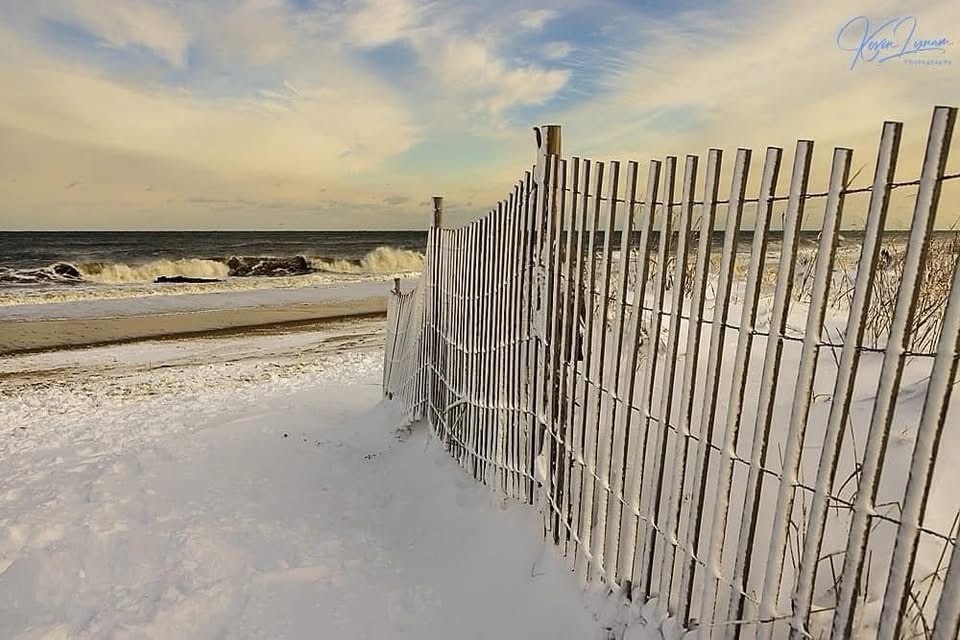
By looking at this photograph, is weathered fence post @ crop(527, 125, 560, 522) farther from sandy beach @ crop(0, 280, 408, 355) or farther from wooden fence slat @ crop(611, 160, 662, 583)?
sandy beach @ crop(0, 280, 408, 355)

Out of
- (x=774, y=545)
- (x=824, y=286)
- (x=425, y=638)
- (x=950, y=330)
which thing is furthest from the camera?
(x=425, y=638)

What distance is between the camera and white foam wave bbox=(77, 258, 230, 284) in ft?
105

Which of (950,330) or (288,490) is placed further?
(288,490)

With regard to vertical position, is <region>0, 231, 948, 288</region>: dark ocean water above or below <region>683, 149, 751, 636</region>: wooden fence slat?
below

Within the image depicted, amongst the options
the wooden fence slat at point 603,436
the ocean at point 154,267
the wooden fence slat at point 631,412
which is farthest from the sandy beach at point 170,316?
the wooden fence slat at point 631,412

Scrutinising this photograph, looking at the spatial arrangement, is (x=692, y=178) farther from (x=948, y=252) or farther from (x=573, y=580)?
(x=948, y=252)

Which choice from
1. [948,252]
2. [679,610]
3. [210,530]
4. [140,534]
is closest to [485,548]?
[679,610]

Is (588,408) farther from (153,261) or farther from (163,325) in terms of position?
(153,261)

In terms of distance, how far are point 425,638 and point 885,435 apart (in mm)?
2353

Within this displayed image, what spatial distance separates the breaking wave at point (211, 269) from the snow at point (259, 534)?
25.7 m

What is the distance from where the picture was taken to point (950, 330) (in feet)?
4.53

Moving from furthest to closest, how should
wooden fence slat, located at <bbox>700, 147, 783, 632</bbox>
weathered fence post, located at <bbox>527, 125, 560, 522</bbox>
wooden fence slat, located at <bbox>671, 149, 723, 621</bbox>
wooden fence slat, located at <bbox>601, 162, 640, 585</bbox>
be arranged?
weathered fence post, located at <bbox>527, 125, 560, 522</bbox> → wooden fence slat, located at <bbox>601, 162, 640, 585</bbox> → wooden fence slat, located at <bbox>671, 149, 723, 621</bbox> → wooden fence slat, located at <bbox>700, 147, 783, 632</bbox>

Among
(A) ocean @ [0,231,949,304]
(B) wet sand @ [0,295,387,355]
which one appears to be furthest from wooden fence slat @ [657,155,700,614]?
(A) ocean @ [0,231,949,304]

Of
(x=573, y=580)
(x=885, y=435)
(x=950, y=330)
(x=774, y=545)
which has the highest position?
(x=950, y=330)
